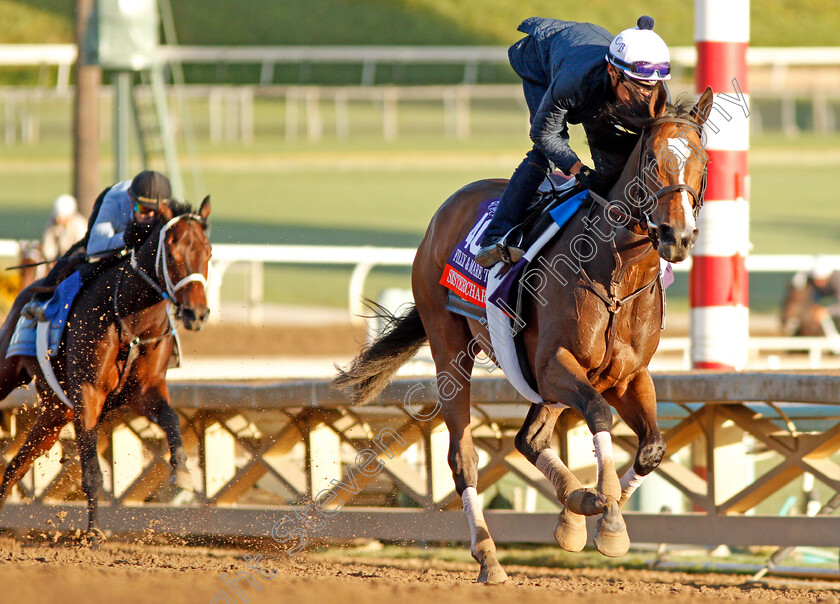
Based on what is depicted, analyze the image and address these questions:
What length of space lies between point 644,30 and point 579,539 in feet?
5.76

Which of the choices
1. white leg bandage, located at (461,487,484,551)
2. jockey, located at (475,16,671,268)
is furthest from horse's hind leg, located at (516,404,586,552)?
jockey, located at (475,16,671,268)

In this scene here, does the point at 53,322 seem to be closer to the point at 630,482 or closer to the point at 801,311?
the point at 630,482

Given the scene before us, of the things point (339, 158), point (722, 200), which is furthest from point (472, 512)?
point (339, 158)

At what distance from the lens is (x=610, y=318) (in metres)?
4.10

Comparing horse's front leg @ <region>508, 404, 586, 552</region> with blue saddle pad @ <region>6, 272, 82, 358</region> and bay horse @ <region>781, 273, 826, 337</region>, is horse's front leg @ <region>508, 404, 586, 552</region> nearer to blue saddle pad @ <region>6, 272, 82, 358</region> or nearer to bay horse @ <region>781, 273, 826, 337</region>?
blue saddle pad @ <region>6, 272, 82, 358</region>

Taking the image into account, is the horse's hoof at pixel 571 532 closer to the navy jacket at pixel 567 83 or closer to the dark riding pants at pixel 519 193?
the dark riding pants at pixel 519 193

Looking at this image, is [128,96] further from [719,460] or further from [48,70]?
[48,70]

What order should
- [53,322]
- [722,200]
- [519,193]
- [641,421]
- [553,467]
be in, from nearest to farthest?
[641,421] → [553,467] → [519,193] → [53,322] → [722,200]

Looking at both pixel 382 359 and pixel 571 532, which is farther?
pixel 382 359

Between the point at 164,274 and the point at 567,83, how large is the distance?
2.14 metres

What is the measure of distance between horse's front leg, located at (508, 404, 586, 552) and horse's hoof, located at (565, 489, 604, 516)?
39 mm

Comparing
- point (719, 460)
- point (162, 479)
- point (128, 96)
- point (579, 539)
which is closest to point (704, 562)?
point (719, 460)

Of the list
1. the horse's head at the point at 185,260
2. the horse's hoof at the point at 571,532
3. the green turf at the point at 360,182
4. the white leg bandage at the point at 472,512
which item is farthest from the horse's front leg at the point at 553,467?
the green turf at the point at 360,182

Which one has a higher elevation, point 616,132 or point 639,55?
point 639,55
